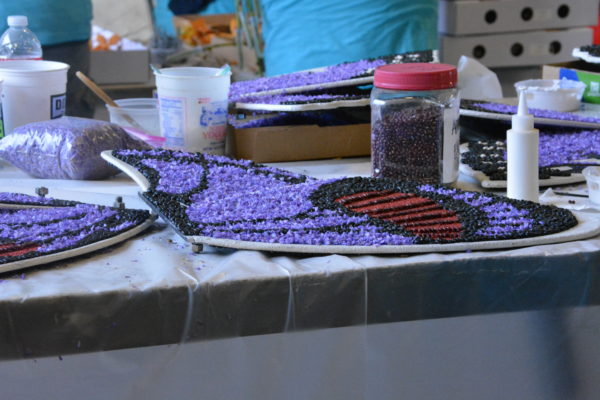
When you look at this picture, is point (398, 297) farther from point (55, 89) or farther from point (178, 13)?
point (178, 13)

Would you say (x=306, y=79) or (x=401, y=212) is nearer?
(x=401, y=212)

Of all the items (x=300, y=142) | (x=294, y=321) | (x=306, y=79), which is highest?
(x=306, y=79)

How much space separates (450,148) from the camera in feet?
3.61

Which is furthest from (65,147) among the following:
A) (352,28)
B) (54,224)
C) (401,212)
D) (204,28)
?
(204,28)

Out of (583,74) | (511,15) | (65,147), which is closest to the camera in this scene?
(65,147)

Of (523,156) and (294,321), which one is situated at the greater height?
(523,156)

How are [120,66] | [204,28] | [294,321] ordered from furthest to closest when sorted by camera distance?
1. [204,28]
2. [120,66]
3. [294,321]

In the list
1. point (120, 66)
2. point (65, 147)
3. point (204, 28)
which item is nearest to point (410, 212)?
point (65, 147)

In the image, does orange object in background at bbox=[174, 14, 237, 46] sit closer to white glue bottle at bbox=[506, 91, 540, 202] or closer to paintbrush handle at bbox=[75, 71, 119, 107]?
paintbrush handle at bbox=[75, 71, 119, 107]

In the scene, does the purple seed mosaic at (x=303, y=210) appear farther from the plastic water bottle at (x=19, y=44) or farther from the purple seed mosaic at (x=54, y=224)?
the plastic water bottle at (x=19, y=44)

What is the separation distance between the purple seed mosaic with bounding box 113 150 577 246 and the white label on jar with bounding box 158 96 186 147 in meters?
0.17

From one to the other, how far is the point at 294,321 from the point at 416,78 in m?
0.40

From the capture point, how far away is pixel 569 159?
124 centimetres

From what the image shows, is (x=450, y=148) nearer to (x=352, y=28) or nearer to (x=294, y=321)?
(x=294, y=321)
